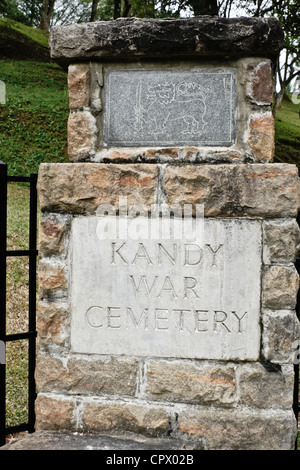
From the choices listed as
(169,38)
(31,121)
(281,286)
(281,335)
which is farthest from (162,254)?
(31,121)

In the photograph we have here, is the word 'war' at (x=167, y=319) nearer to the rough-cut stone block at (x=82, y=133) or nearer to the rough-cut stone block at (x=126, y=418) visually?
the rough-cut stone block at (x=126, y=418)

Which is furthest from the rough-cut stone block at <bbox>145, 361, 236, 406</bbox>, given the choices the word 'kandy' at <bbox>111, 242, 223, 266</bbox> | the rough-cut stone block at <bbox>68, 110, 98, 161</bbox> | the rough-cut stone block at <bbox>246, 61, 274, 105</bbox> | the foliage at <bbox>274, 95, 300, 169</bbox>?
the foliage at <bbox>274, 95, 300, 169</bbox>

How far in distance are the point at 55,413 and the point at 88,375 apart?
0.26m

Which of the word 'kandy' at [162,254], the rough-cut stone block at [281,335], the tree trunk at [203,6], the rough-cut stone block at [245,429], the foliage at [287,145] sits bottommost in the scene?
the rough-cut stone block at [245,429]

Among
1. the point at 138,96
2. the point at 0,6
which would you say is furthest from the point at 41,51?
the point at 138,96

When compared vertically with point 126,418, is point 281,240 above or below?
above

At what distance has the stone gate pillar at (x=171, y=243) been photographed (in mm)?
2270

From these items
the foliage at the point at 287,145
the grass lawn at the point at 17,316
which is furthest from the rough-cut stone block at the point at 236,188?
the foliage at the point at 287,145

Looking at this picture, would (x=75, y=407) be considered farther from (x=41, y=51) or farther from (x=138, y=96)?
(x=41, y=51)

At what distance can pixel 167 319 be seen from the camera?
7.71ft

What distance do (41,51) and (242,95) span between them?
1796 centimetres

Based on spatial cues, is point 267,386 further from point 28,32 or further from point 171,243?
point 28,32

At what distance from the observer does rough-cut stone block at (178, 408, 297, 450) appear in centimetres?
227

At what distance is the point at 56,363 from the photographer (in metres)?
2.42
